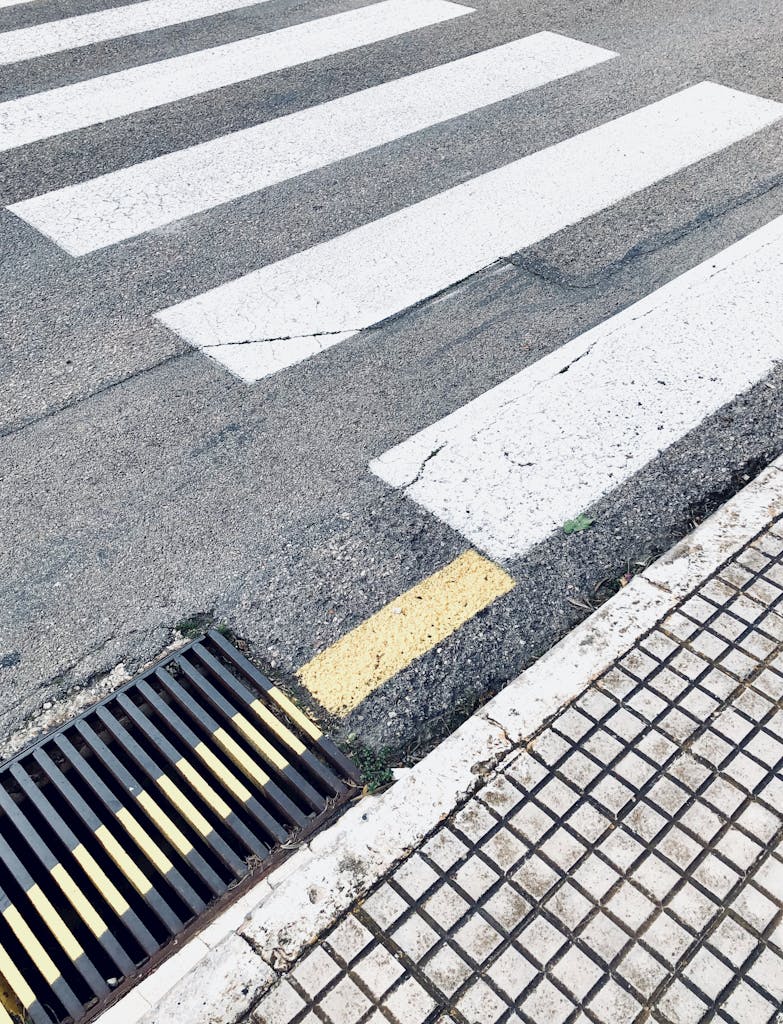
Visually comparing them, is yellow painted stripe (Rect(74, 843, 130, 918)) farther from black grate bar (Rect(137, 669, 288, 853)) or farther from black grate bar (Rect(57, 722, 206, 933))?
black grate bar (Rect(137, 669, 288, 853))

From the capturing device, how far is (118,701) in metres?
3.19

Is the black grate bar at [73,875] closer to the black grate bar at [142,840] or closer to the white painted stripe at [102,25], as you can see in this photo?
the black grate bar at [142,840]

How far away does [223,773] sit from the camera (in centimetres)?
300

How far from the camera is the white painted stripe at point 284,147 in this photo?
5562 mm

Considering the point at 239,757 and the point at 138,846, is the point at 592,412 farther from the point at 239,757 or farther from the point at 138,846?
the point at 138,846

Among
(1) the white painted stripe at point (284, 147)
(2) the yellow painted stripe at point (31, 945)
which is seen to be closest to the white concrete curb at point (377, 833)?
(2) the yellow painted stripe at point (31, 945)

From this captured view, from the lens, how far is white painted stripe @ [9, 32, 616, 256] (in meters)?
5.56

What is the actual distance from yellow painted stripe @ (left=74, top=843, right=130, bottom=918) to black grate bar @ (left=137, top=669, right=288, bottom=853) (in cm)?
43

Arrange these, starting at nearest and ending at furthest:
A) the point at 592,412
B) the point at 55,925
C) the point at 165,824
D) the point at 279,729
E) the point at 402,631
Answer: the point at 55,925
the point at 165,824
the point at 279,729
the point at 402,631
the point at 592,412

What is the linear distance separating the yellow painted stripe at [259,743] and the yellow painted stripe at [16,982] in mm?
894

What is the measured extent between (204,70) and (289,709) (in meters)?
5.86

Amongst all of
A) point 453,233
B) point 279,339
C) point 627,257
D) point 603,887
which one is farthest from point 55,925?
point 627,257

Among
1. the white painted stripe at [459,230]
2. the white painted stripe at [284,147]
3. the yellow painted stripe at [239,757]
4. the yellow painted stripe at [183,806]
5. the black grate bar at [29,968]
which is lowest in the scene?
the black grate bar at [29,968]

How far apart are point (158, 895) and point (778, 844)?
1746mm
